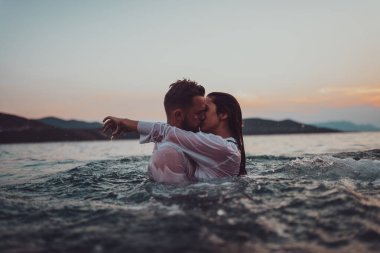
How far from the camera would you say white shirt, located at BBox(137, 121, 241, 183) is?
4521 millimetres

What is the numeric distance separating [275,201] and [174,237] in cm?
157

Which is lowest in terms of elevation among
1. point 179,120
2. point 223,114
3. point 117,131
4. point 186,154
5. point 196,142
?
point 186,154

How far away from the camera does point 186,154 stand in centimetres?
471

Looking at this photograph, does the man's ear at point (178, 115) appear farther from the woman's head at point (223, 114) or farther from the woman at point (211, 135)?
the woman's head at point (223, 114)

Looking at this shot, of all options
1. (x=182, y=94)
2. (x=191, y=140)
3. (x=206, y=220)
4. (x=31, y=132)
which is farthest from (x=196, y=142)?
(x=31, y=132)

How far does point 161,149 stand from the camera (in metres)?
4.57

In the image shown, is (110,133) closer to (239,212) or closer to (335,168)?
(239,212)

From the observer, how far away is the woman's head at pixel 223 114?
201 inches

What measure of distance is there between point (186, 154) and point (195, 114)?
1.94 ft

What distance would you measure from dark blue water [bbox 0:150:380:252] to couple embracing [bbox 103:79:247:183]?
26 centimetres

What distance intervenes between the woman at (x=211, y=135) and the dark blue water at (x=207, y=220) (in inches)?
11.3

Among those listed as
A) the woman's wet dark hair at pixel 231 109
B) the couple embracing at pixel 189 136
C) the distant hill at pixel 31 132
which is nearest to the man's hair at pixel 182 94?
the couple embracing at pixel 189 136

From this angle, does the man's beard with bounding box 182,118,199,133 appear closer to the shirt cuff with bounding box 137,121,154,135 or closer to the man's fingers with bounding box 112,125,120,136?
the shirt cuff with bounding box 137,121,154,135

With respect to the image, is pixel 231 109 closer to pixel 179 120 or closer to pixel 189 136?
pixel 179 120
